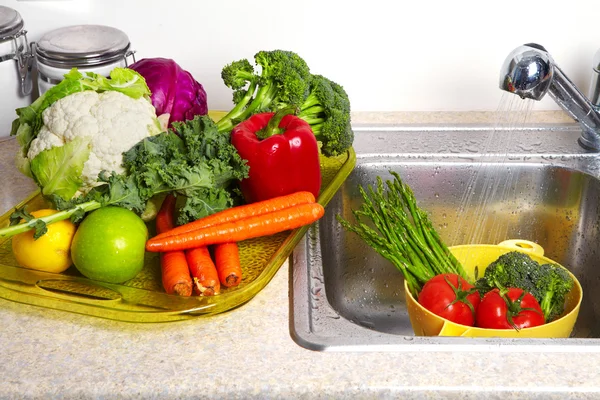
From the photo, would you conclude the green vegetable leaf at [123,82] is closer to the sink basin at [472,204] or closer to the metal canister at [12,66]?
the metal canister at [12,66]

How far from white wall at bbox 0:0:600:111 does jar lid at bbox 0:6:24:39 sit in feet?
Result: 0.41

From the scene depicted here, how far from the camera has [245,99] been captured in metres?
1.30

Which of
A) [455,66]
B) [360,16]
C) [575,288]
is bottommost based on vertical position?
[575,288]

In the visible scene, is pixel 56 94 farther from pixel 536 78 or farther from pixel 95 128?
pixel 536 78

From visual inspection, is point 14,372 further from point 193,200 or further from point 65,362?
point 193,200

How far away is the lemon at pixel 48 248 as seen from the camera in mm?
1031

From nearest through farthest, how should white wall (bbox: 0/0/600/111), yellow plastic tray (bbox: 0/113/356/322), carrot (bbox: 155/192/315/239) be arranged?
yellow plastic tray (bbox: 0/113/356/322) → carrot (bbox: 155/192/315/239) → white wall (bbox: 0/0/600/111)

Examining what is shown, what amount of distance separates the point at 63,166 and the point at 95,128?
0.07 meters

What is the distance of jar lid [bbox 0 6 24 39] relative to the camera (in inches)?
55.9

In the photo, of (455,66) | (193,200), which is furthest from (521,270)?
(455,66)

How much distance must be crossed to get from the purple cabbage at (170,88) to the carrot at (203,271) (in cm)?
37

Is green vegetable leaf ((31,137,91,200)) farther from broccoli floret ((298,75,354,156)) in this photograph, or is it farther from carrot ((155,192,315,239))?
broccoli floret ((298,75,354,156))

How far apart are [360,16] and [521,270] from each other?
2.21ft

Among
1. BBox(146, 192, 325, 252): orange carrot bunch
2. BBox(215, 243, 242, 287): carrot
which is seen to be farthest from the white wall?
BBox(215, 243, 242, 287): carrot
